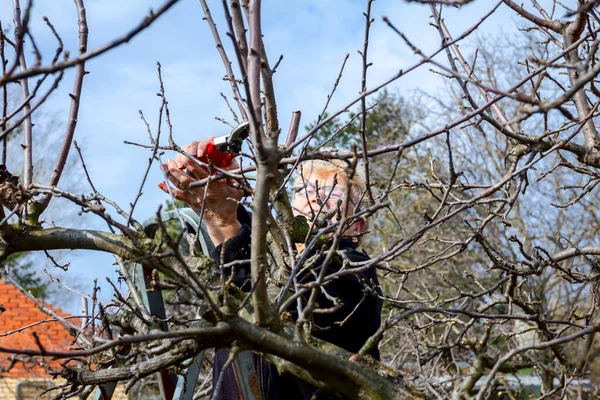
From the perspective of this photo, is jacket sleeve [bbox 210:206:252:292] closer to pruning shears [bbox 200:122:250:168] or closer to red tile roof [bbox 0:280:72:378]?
pruning shears [bbox 200:122:250:168]

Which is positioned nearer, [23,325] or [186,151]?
[186,151]

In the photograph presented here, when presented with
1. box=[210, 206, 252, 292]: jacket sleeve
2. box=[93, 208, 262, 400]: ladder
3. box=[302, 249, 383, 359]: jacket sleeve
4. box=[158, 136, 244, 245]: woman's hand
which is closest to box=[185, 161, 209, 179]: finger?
box=[158, 136, 244, 245]: woman's hand

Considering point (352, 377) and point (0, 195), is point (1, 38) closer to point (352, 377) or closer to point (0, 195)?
point (0, 195)

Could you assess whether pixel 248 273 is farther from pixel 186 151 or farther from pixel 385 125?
pixel 385 125

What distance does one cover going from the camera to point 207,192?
2467 millimetres

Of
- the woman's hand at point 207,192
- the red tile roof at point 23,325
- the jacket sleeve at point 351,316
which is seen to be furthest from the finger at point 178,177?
the red tile roof at point 23,325

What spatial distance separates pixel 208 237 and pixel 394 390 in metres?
1.32

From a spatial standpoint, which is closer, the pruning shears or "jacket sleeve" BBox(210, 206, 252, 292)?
the pruning shears

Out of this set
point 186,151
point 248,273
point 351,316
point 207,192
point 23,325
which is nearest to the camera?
point 207,192

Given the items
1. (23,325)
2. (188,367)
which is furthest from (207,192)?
(23,325)

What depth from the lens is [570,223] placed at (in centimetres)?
1469

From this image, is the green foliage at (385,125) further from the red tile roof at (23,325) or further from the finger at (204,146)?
the finger at (204,146)

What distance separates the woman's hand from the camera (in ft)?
8.48

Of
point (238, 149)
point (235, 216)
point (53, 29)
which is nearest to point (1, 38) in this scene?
point (53, 29)
